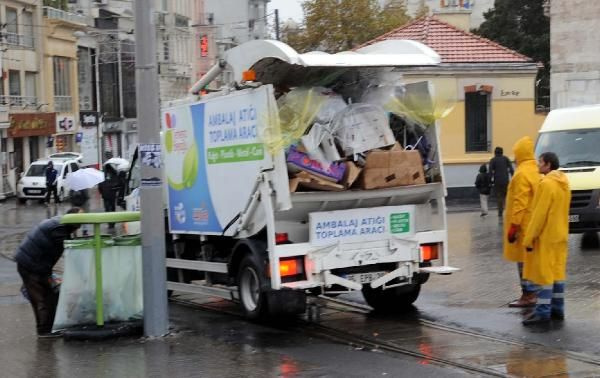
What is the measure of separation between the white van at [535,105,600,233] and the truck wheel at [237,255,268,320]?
7.85m

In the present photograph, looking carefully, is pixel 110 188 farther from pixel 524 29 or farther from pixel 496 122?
pixel 524 29

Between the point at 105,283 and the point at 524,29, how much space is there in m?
47.6

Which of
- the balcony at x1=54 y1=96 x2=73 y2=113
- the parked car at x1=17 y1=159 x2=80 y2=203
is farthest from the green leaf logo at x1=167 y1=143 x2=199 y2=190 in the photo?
the balcony at x1=54 y1=96 x2=73 y2=113

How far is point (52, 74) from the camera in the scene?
175 feet

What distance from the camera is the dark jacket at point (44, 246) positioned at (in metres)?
10.6

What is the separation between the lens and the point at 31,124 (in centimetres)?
4903

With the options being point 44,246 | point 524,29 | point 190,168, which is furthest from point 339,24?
point 44,246

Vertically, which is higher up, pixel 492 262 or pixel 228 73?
pixel 228 73

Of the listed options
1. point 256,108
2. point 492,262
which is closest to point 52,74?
point 492,262

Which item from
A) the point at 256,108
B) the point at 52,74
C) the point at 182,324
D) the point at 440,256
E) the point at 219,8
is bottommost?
the point at 182,324

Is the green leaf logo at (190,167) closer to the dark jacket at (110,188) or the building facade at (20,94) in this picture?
the dark jacket at (110,188)

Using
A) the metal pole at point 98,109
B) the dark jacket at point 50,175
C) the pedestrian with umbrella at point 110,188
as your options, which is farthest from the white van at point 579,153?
the metal pole at point 98,109

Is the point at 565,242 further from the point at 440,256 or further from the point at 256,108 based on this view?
the point at 256,108

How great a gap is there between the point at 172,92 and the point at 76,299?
197ft
